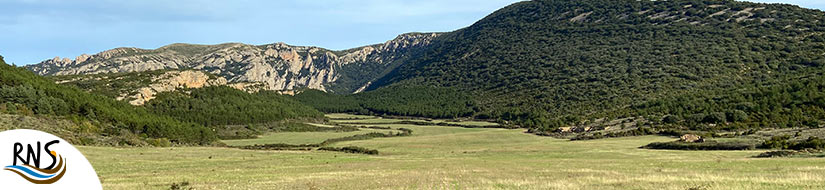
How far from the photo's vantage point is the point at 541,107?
13538 cm

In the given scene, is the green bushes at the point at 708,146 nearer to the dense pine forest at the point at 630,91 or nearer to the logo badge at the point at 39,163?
the dense pine forest at the point at 630,91

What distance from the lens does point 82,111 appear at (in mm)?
76875

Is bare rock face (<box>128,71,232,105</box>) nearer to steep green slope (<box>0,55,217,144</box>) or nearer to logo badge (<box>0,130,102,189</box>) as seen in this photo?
steep green slope (<box>0,55,217,144</box>)

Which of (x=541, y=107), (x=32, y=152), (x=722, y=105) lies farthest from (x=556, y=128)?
(x=32, y=152)

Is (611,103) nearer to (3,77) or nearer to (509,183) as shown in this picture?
(509,183)

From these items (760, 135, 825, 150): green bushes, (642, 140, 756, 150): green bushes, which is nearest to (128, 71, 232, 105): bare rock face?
(642, 140, 756, 150): green bushes

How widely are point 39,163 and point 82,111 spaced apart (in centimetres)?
7894

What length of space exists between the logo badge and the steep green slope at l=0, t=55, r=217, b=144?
64.8 m

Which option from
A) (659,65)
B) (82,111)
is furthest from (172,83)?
(659,65)

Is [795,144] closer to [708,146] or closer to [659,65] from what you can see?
[708,146]

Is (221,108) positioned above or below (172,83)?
below

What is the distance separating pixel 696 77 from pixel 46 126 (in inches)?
5523

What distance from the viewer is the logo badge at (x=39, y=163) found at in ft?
36.2

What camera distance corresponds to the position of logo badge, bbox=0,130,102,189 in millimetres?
11039
